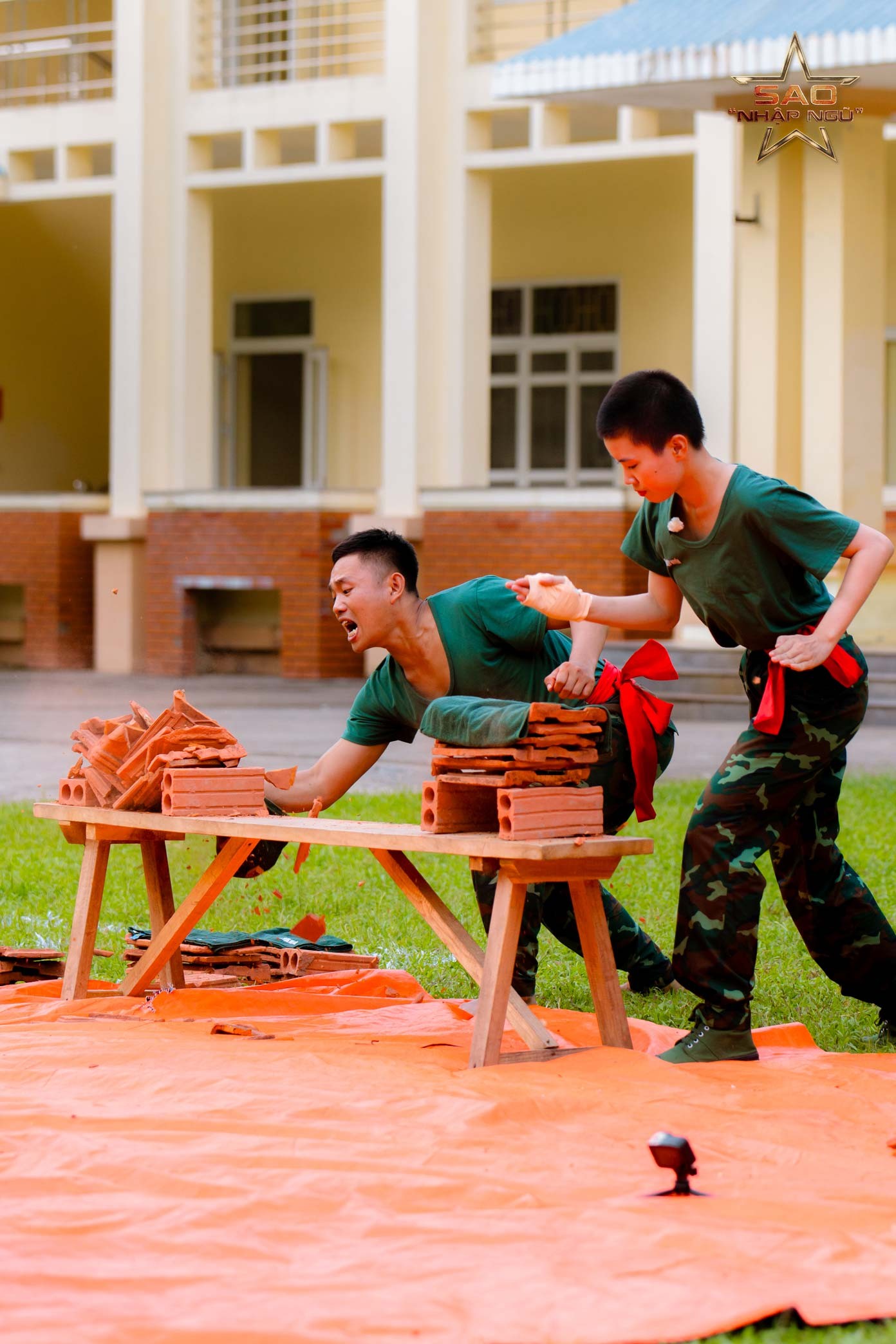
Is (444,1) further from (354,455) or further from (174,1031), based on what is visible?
(174,1031)

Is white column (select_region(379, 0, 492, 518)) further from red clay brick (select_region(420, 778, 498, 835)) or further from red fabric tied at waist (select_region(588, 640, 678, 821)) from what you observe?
red clay brick (select_region(420, 778, 498, 835))

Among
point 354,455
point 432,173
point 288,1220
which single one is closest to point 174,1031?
point 288,1220

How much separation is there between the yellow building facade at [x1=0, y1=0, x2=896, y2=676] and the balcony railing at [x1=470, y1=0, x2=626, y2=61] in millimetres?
38

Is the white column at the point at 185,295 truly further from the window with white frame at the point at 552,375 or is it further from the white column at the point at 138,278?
the window with white frame at the point at 552,375

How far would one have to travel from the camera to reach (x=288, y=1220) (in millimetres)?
3264

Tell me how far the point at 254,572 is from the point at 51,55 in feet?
21.1

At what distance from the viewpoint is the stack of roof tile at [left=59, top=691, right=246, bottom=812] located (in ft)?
16.7

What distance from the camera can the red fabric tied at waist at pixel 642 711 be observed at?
193 inches

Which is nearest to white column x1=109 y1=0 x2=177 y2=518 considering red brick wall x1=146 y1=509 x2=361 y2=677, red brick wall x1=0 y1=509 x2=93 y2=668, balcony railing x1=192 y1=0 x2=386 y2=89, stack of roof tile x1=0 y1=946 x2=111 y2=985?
balcony railing x1=192 y1=0 x2=386 y2=89

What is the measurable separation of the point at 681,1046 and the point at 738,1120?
24.5 inches

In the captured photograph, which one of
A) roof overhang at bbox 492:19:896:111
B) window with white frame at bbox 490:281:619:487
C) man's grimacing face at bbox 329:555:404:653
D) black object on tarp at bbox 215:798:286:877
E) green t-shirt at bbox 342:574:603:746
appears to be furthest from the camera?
window with white frame at bbox 490:281:619:487

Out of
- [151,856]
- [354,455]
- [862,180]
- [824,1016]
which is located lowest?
[824,1016]

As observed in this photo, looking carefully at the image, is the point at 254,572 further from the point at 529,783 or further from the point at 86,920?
the point at 529,783

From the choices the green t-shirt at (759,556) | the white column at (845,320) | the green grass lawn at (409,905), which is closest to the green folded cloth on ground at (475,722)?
the green t-shirt at (759,556)
